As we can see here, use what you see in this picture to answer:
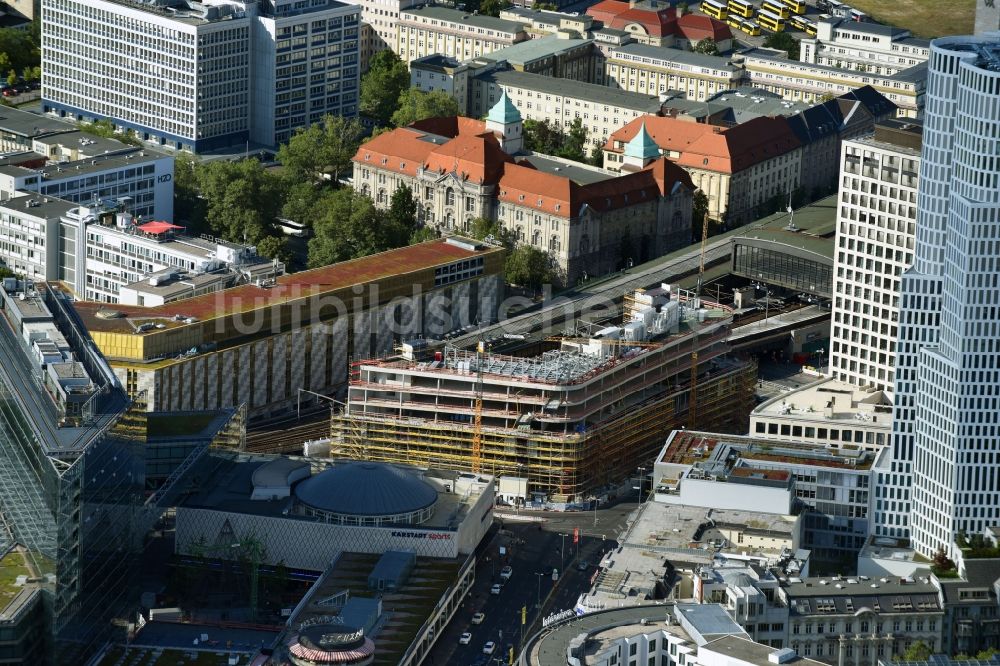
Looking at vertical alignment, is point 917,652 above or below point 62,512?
below

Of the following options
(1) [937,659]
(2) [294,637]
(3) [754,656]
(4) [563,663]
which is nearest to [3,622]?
(2) [294,637]

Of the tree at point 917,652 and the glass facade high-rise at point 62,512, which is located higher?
the glass facade high-rise at point 62,512

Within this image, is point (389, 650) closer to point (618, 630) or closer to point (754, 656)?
point (618, 630)

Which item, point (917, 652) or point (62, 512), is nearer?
point (62, 512)

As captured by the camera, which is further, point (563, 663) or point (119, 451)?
point (119, 451)

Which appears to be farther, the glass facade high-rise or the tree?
the tree

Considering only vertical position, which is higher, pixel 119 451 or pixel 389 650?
pixel 119 451

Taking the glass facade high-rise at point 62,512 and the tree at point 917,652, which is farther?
the tree at point 917,652

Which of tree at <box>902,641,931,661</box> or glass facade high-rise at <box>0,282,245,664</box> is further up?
glass facade high-rise at <box>0,282,245,664</box>
